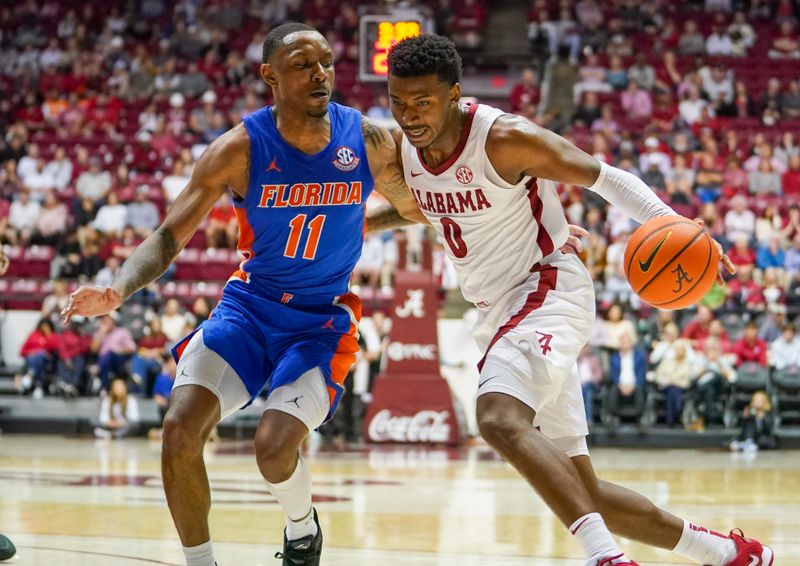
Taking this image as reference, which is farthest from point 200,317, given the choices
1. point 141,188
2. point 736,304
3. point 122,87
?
point 122,87

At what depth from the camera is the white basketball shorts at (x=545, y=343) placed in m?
4.26

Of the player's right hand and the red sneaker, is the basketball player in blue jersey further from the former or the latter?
the red sneaker

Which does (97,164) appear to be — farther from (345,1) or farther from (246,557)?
(246,557)

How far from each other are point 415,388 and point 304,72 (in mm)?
8075

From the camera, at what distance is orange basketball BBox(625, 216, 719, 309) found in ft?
14.4

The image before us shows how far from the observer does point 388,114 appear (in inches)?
765

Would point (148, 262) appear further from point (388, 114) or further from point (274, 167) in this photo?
point (388, 114)

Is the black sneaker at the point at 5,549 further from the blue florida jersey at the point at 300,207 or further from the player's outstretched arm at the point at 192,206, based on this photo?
the blue florida jersey at the point at 300,207

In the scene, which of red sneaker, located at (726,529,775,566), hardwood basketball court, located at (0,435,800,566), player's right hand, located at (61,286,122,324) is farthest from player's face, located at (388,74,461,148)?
hardwood basketball court, located at (0,435,800,566)

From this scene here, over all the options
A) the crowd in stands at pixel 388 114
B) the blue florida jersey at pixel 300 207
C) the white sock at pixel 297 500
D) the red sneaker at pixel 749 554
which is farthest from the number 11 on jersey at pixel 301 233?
the crowd in stands at pixel 388 114

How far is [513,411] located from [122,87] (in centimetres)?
1809

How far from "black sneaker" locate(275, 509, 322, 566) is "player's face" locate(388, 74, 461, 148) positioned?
1.69 metres

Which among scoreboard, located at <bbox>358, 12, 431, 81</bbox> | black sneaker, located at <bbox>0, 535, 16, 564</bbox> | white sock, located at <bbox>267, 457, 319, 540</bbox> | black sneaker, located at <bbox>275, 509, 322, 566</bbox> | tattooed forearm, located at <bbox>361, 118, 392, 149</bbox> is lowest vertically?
black sneaker, located at <bbox>0, 535, 16, 564</bbox>

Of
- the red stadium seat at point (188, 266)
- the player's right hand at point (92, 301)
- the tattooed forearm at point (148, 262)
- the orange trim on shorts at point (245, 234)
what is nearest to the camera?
the player's right hand at point (92, 301)
